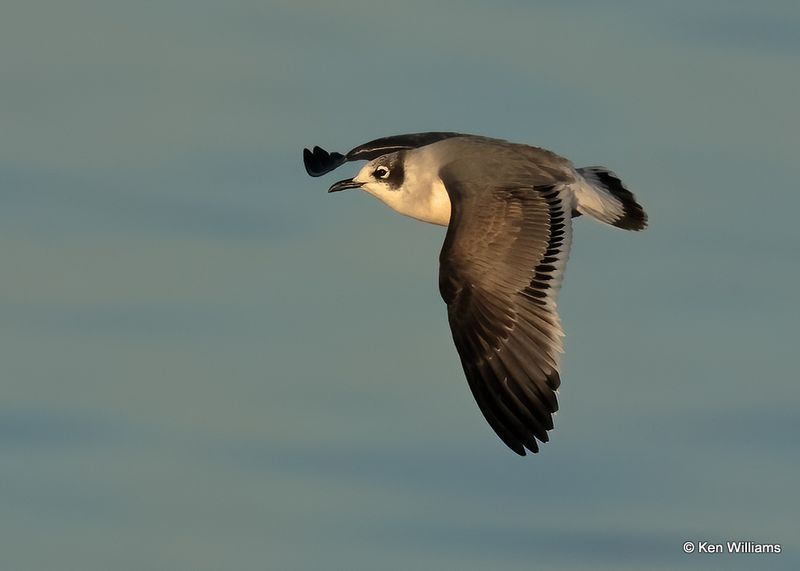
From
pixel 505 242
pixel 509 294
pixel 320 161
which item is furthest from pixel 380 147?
pixel 509 294

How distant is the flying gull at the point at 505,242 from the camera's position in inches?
805

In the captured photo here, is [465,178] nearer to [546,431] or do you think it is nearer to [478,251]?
[478,251]

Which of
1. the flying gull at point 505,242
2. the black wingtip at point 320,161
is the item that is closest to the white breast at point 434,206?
the flying gull at point 505,242

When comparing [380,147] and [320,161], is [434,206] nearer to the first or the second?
[380,147]

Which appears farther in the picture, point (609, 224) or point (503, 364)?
point (609, 224)

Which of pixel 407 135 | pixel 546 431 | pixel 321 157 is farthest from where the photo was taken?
pixel 321 157

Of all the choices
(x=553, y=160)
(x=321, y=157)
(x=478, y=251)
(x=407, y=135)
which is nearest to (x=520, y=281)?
(x=478, y=251)

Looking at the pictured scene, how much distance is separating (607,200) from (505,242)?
2435mm

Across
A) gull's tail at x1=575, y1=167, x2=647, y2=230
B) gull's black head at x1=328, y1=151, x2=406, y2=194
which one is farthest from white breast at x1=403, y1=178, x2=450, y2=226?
gull's tail at x1=575, y1=167, x2=647, y2=230

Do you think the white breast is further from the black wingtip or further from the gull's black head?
the black wingtip

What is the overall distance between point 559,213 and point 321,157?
746cm

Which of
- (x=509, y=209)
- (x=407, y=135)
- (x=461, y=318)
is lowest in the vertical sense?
(x=461, y=318)

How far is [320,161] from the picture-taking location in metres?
28.4

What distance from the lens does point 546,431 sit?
66.4 feet
